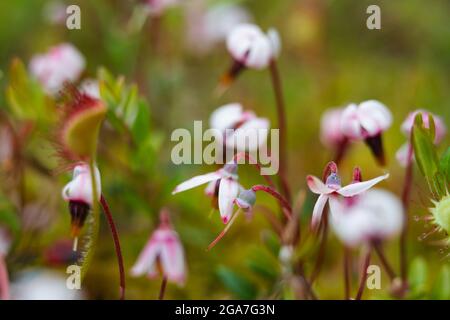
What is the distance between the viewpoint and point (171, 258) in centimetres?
91

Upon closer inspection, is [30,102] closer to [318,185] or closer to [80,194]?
[80,194]

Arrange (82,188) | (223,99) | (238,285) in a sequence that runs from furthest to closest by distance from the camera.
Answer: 1. (223,99)
2. (238,285)
3. (82,188)

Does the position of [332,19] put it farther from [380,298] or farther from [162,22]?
[380,298]

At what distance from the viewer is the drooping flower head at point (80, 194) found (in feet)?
2.50

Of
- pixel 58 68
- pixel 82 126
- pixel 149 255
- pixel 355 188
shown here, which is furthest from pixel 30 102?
pixel 355 188

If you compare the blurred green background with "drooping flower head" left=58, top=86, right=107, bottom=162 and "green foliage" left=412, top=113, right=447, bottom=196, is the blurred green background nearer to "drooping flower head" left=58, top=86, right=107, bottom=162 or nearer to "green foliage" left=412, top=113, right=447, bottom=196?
"green foliage" left=412, top=113, right=447, bottom=196

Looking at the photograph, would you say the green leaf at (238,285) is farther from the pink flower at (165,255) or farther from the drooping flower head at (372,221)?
the drooping flower head at (372,221)

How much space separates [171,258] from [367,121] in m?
0.30

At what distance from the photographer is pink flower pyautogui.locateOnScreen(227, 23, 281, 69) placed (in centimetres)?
100

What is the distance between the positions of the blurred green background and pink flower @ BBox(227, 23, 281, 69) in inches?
7.1

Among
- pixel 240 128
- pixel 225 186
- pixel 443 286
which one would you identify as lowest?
pixel 443 286

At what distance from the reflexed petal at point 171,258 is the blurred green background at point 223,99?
8cm

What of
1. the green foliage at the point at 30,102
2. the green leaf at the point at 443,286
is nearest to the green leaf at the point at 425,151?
the green leaf at the point at 443,286
